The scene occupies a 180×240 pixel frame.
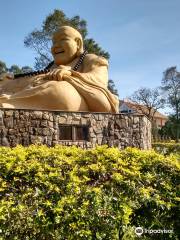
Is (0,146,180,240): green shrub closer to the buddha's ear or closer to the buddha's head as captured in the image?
the buddha's head

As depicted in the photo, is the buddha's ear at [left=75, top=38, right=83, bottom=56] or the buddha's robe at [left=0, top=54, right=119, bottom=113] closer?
the buddha's robe at [left=0, top=54, right=119, bottom=113]

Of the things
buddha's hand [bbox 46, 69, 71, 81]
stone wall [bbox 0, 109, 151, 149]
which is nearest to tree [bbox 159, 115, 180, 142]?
stone wall [bbox 0, 109, 151, 149]

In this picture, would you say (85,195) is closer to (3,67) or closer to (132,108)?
(3,67)

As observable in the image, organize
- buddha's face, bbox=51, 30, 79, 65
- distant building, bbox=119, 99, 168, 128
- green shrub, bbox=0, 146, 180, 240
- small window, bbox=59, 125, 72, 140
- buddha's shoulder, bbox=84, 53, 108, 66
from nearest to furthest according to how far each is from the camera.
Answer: green shrub, bbox=0, 146, 180, 240 → small window, bbox=59, 125, 72, 140 → buddha's shoulder, bbox=84, 53, 108, 66 → buddha's face, bbox=51, 30, 79, 65 → distant building, bbox=119, 99, 168, 128

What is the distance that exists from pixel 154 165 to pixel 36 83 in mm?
5290

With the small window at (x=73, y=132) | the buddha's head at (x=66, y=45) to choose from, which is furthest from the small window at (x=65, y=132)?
the buddha's head at (x=66, y=45)

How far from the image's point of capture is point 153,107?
1299 inches

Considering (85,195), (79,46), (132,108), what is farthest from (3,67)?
(85,195)

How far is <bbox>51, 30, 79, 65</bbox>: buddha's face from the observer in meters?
8.70

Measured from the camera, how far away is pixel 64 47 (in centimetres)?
877

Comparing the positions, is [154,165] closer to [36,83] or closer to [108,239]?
[108,239]

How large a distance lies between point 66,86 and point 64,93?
0.75 ft

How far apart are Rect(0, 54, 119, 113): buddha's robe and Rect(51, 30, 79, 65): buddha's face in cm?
68

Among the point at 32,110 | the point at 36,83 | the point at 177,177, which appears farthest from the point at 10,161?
the point at 36,83
